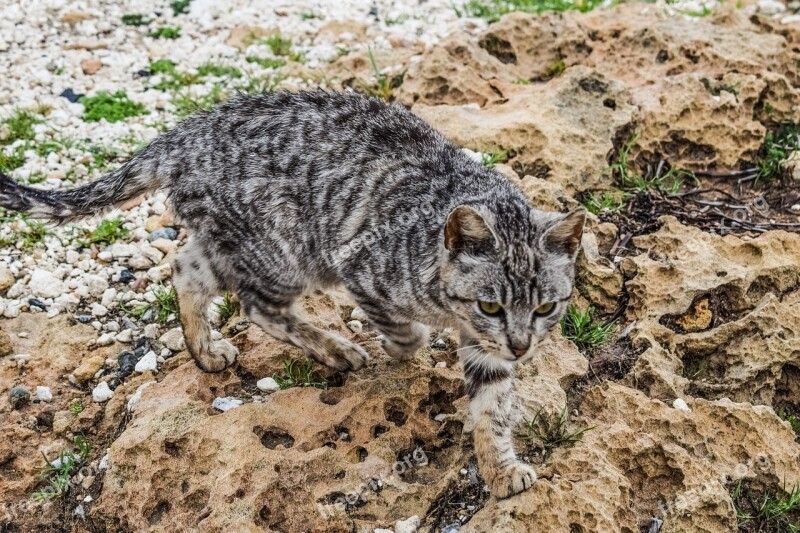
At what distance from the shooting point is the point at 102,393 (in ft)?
15.6

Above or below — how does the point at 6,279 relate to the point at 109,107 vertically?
below

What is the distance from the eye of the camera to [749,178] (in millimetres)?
6273

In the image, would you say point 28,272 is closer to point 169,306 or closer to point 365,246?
point 169,306

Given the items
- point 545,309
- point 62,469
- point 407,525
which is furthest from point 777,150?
point 62,469

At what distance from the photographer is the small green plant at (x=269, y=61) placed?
7.79 metres

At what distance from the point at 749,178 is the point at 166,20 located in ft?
20.3

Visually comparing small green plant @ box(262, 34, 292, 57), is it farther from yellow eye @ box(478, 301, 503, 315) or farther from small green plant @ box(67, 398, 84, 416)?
yellow eye @ box(478, 301, 503, 315)

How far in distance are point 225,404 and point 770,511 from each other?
117 inches

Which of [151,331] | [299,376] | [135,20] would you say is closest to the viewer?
[299,376]

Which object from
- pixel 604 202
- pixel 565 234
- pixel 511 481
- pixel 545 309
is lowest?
pixel 604 202

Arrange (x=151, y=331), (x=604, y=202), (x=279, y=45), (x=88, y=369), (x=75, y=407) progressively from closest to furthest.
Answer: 1. (x=75, y=407)
2. (x=88, y=369)
3. (x=151, y=331)
4. (x=604, y=202)
5. (x=279, y=45)

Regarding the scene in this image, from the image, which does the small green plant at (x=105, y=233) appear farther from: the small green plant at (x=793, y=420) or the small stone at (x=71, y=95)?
the small green plant at (x=793, y=420)

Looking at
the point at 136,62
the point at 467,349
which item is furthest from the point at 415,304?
the point at 136,62

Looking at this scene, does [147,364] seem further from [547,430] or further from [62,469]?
[547,430]
